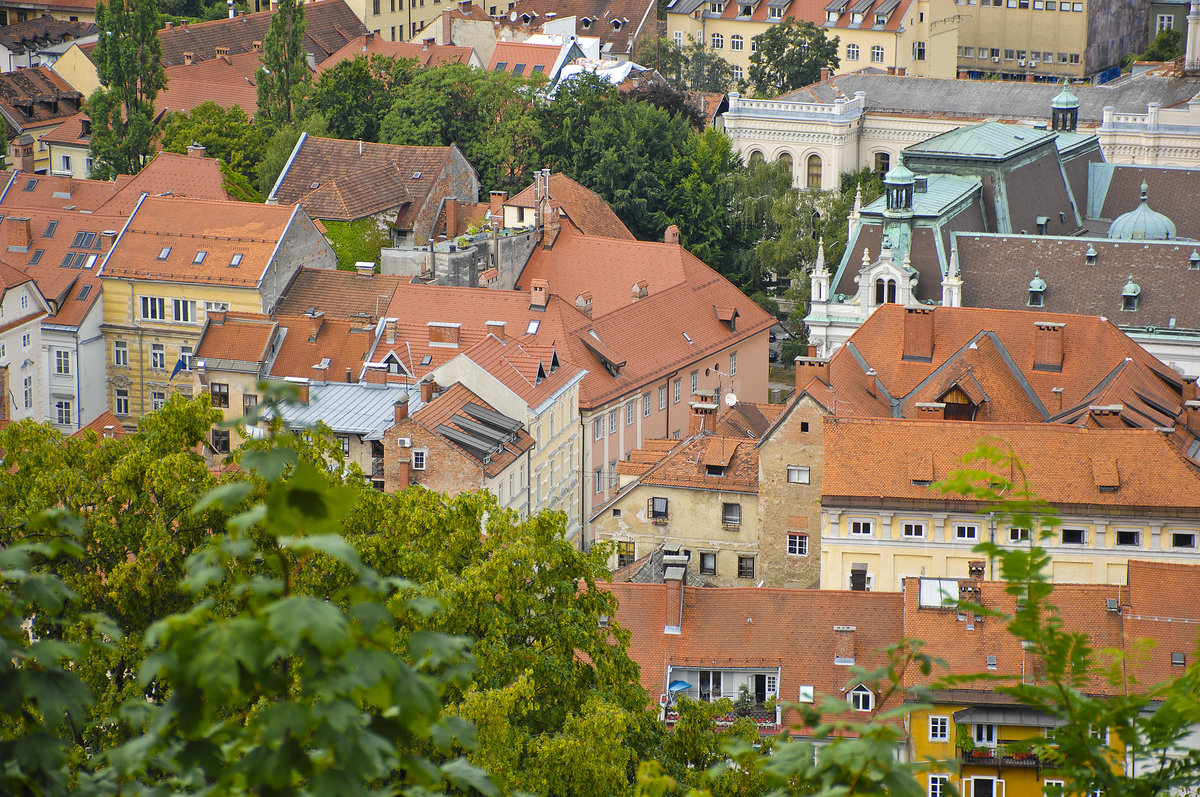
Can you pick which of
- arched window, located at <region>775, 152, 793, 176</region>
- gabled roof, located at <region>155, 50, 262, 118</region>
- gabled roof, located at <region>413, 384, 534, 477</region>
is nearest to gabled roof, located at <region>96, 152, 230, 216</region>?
gabled roof, located at <region>155, 50, 262, 118</region>

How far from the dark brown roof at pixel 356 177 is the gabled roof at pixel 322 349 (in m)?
19.0

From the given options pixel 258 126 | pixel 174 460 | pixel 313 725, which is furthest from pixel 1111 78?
pixel 313 725

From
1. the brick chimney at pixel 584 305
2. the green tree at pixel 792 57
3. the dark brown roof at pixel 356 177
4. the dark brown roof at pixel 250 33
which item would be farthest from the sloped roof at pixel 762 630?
the dark brown roof at pixel 250 33

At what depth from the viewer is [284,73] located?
115 meters

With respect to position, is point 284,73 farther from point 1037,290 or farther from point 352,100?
point 1037,290

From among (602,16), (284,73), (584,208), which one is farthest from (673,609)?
(602,16)

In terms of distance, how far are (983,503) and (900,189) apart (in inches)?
1150

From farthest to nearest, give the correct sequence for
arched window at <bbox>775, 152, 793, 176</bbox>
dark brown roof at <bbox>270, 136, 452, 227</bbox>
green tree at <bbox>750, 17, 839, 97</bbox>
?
green tree at <bbox>750, 17, 839, 97</bbox>, arched window at <bbox>775, 152, 793, 176</bbox>, dark brown roof at <bbox>270, 136, 452, 227</bbox>

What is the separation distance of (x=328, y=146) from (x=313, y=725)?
95.6 metres

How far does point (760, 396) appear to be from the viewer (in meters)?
93.1

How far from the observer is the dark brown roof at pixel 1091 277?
8219 centimetres

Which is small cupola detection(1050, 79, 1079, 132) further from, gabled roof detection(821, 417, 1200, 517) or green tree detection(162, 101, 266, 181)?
gabled roof detection(821, 417, 1200, 517)

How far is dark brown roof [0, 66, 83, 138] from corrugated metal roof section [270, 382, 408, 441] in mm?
66420

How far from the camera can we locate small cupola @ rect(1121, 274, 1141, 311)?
81875mm
